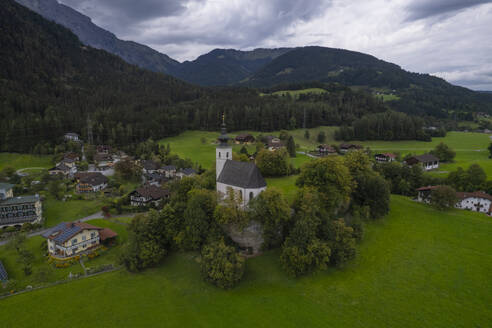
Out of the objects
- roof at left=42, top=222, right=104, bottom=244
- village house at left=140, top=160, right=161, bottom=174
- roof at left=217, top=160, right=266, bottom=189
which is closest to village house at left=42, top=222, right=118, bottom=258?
roof at left=42, top=222, right=104, bottom=244

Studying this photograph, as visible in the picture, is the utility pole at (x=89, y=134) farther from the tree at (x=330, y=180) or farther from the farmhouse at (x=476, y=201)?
the farmhouse at (x=476, y=201)

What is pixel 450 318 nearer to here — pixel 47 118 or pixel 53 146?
pixel 53 146

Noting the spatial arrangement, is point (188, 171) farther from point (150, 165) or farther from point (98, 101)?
point (98, 101)

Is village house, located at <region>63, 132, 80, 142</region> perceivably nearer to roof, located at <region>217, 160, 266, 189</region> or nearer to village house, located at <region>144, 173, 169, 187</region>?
village house, located at <region>144, 173, 169, 187</region>

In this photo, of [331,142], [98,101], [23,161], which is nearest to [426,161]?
[331,142]

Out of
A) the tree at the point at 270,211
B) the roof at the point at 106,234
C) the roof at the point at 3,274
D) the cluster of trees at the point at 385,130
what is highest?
the cluster of trees at the point at 385,130

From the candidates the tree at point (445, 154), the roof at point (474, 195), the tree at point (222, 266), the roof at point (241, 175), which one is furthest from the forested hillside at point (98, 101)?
the tree at point (222, 266)

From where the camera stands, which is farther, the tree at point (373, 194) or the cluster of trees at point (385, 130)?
the cluster of trees at point (385, 130)
